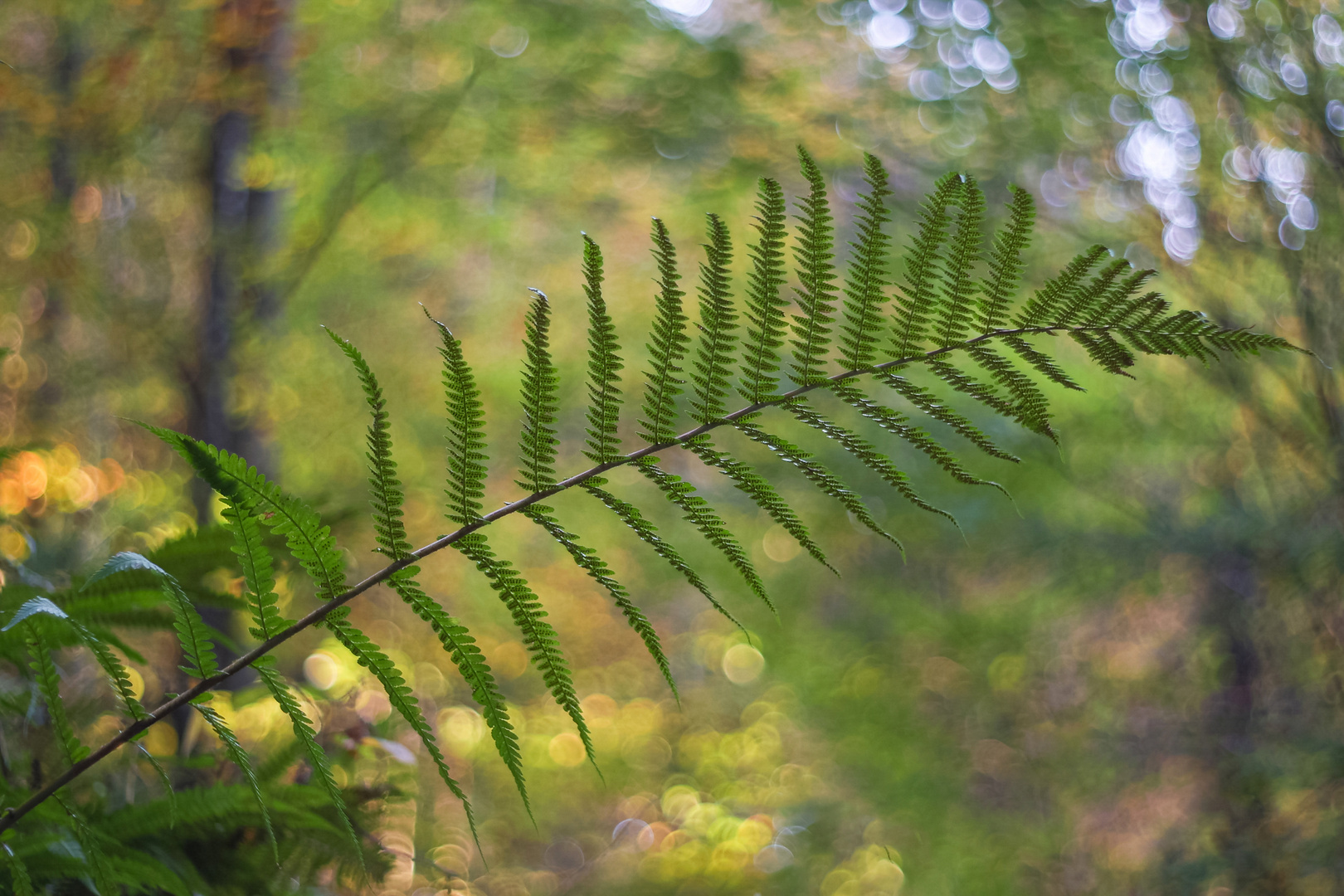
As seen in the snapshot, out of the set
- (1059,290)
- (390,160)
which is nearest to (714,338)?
(1059,290)

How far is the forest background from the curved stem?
362 millimetres

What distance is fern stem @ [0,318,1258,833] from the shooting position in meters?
0.52

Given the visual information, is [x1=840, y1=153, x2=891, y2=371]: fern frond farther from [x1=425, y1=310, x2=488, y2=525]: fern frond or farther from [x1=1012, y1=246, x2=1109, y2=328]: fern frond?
[x1=425, y1=310, x2=488, y2=525]: fern frond

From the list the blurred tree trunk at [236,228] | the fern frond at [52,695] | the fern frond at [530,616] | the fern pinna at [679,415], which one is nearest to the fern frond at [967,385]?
the fern pinna at [679,415]

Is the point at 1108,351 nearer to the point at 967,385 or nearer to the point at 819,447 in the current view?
the point at 967,385

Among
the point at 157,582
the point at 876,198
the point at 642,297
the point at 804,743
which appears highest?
the point at 876,198

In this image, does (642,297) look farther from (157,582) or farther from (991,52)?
(157,582)

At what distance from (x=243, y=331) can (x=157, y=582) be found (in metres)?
2.08

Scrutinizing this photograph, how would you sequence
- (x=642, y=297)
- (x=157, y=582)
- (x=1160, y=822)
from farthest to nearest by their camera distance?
1. (x=642, y=297)
2. (x=1160, y=822)
3. (x=157, y=582)

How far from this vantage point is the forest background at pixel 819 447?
1.95 meters

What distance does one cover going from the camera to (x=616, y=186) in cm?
388

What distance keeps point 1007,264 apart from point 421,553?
0.48 meters

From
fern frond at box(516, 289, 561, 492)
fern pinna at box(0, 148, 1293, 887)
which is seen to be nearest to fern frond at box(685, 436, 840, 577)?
fern pinna at box(0, 148, 1293, 887)

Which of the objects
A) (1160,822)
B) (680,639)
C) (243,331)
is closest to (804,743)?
(680,639)
